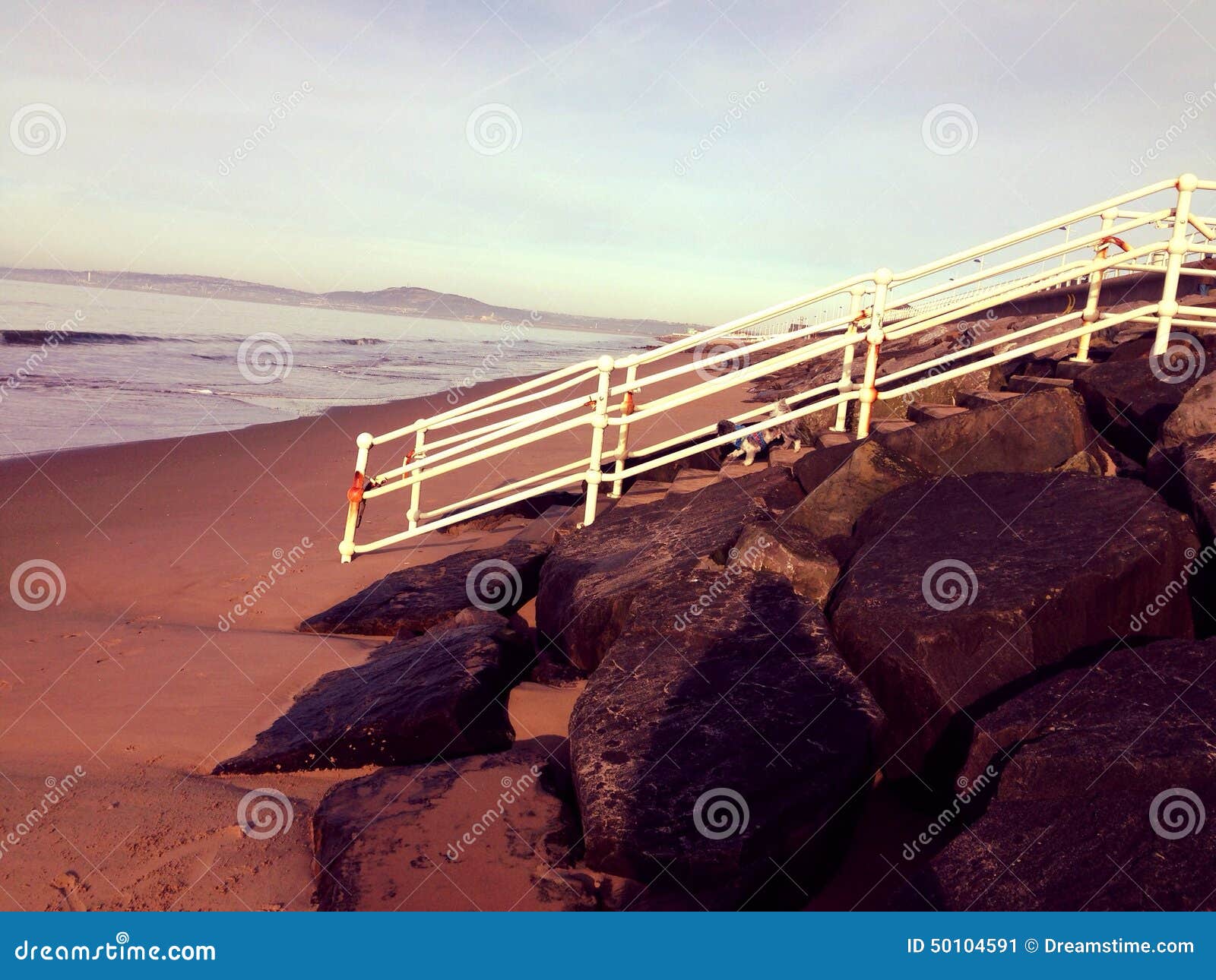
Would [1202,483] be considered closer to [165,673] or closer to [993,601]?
[993,601]

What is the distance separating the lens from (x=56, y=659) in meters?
4.59

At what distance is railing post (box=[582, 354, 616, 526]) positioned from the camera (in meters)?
5.94

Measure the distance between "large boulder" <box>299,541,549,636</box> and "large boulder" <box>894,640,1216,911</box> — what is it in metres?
3.14

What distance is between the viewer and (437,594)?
5328 millimetres

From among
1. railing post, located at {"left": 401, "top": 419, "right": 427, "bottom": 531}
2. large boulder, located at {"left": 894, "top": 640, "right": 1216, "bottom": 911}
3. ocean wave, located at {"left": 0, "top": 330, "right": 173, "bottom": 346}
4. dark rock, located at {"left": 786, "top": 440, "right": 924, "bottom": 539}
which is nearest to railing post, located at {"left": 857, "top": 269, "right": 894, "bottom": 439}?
dark rock, located at {"left": 786, "top": 440, "right": 924, "bottom": 539}

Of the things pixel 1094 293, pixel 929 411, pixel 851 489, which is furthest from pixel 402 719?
pixel 1094 293

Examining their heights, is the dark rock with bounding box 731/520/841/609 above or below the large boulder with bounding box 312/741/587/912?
above

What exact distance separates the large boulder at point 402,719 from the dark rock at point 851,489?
1824mm

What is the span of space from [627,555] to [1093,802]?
109 inches

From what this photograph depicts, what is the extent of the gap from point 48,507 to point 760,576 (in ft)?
23.0

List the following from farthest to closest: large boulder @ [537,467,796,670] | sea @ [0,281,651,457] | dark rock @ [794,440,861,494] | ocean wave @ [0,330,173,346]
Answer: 1. ocean wave @ [0,330,173,346]
2. sea @ [0,281,651,457]
3. dark rock @ [794,440,861,494]
4. large boulder @ [537,467,796,670]

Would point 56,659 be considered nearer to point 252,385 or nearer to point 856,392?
point 856,392

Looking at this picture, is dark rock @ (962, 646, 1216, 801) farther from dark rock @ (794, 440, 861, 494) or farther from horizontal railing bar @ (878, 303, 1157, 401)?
horizontal railing bar @ (878, 303, 1157, 401)

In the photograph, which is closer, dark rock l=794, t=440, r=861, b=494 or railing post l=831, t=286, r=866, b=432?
dark rock l=794, t=440, r=861, b=494
